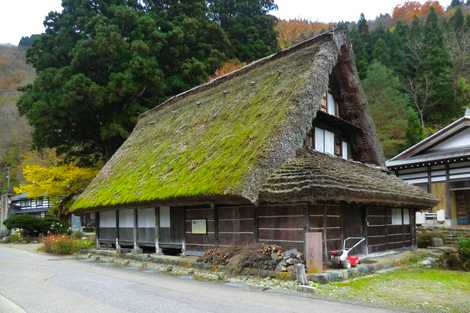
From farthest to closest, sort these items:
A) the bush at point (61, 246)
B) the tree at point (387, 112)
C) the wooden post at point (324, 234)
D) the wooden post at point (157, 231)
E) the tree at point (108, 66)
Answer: the tree at point (387, 112) < the tree at point (108, 66) < the bush at point (61, 246) < the wooden post at point (157, 231) < the wooden post at point (324, 234)

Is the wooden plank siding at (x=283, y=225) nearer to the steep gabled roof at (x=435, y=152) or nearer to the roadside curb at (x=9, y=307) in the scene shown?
the roadside curb at (x=9, y=307)

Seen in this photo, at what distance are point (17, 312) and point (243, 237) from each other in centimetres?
682

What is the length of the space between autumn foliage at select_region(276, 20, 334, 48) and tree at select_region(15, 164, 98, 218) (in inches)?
881

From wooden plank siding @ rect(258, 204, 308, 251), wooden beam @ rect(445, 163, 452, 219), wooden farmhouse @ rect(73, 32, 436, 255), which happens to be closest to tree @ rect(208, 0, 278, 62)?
wooden farmhouse @ rect(73, 32, 436, 255)

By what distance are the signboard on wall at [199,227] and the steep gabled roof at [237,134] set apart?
163 cm

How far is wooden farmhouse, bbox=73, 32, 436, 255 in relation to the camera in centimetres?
1138

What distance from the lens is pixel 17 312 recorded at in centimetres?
730

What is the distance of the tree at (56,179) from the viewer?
1006 inches

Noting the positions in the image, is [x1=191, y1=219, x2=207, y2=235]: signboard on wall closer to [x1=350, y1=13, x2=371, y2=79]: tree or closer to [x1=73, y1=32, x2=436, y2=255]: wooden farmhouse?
[x1=73, y1=32, x2=436, y2=255]: wooden farmhouse

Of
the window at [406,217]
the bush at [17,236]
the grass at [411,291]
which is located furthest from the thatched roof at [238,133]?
the bush at [17,236]

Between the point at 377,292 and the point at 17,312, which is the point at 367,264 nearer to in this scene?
the point at 377,292

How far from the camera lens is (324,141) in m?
15.8

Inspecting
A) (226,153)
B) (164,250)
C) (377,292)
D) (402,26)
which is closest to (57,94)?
(164,250)

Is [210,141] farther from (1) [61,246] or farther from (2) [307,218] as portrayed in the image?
(1) [61,246]
